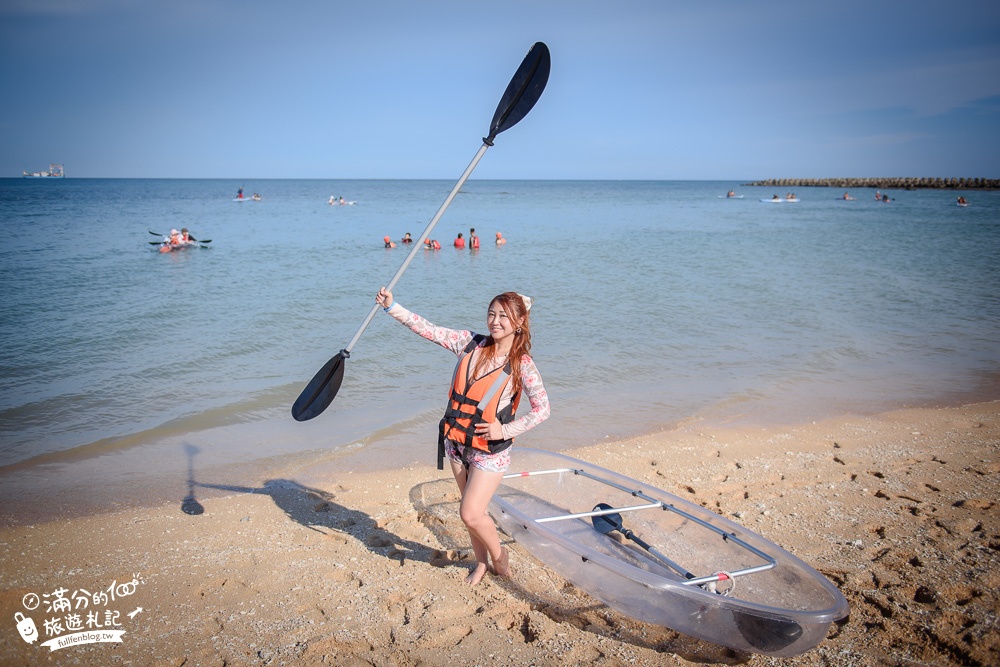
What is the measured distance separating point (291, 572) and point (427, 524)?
1.09 meters

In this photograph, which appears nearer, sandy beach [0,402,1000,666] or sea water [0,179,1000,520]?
sandy beach [0,402,1000,666]

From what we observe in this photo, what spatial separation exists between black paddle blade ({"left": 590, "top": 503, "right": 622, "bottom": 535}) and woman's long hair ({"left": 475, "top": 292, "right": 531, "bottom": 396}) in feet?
5.01

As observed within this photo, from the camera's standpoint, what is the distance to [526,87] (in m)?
4.16

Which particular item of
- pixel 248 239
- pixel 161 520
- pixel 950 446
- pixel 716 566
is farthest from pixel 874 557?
pixel 248 239

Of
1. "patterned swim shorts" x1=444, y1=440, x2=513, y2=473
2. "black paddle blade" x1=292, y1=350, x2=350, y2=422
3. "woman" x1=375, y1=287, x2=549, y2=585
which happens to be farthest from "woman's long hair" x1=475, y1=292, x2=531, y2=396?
"black paddle blade" x1=292, y1=350, x2=350, y2=422

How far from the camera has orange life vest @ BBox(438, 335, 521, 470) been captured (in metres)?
3.34

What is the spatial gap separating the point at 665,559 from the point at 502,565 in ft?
3.63

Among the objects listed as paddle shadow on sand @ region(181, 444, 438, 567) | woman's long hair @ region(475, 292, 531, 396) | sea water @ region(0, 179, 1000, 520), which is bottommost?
paddle shadow on sand @ region(181, 444, 438, 567)

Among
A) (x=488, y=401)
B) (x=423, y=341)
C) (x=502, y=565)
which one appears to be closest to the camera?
(x=488, y=401)

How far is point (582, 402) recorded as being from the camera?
7.74 meters

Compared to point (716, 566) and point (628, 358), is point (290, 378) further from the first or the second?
point (716, 566)

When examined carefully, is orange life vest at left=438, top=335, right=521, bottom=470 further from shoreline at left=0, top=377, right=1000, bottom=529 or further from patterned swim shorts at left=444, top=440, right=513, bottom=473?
shoreline at left=0, top=377, right=1000, bottom=529

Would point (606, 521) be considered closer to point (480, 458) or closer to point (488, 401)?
point (480, 458)

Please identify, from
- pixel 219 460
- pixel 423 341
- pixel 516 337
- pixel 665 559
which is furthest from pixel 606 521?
pixel 423 341
